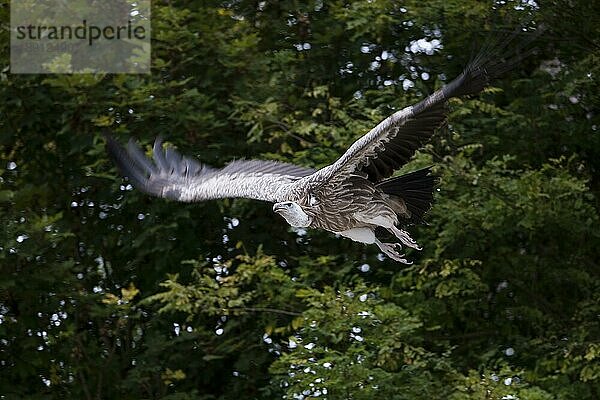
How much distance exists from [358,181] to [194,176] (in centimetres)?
147

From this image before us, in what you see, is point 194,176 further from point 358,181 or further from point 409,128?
point 409,128

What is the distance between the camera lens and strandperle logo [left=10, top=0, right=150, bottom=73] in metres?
9.69

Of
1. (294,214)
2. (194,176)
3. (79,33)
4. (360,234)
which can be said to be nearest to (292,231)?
(79,33)

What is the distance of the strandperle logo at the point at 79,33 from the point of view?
9688 millimetres

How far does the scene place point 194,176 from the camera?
754 centimetres

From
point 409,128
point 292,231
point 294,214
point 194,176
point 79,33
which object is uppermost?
point 409,128

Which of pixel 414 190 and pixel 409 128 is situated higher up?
pixel 409 128

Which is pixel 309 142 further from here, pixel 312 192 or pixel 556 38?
pixel 312 192

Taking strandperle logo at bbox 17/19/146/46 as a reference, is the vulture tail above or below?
above

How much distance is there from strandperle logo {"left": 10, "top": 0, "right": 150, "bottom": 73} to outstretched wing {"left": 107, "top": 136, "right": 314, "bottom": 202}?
6.63 feet

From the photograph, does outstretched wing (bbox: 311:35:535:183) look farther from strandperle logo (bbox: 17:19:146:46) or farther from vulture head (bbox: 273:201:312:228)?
strandperle logo (bbox: 17:19:146:46)

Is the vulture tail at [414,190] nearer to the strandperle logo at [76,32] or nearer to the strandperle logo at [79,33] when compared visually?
the strandperle logo at [79,33]

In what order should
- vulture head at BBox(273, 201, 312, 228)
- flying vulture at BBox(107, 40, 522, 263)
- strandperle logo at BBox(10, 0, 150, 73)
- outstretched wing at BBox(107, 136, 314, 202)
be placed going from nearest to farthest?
flying vulture at BBox(107, 40, 522, 263)
vulture head at BBox(273, 201, 312, 228)
outstretched wing at BBox(107, 136, 314, 202)
strandperle logo at BBox(10, 0, 150, 73)

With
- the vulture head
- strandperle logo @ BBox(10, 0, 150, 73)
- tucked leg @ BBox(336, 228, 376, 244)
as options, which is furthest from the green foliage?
the vulture head
